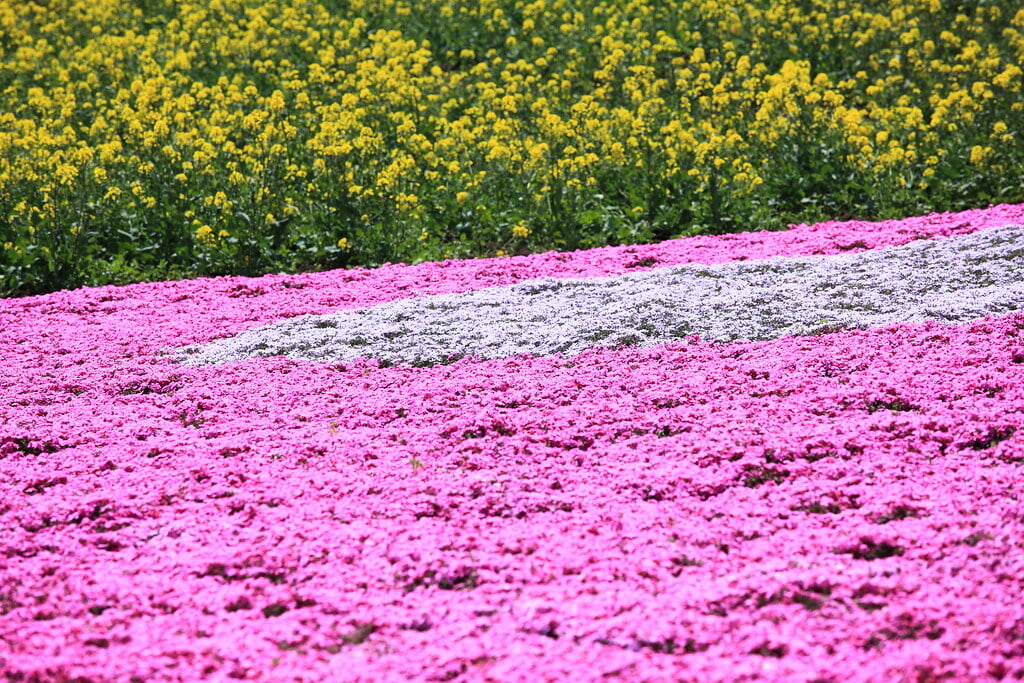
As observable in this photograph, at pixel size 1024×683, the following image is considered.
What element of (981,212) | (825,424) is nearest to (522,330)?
(825,424)

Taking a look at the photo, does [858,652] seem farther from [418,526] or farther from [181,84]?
[181,84]

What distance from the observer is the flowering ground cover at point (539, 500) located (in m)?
4.75

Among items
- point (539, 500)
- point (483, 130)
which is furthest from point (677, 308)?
point (483, 130)

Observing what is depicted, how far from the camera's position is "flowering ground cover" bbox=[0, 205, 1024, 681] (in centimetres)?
475

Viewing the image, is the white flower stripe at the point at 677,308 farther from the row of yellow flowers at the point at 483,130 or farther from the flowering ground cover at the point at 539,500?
the row of yellow flowers at the point at 483,130

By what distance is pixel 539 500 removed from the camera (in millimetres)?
6586

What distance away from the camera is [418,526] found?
6.27 meters

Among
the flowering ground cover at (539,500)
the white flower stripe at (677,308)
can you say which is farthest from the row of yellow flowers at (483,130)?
the flowering ground cover at (539,500)

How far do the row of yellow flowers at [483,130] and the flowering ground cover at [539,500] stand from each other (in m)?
3.71

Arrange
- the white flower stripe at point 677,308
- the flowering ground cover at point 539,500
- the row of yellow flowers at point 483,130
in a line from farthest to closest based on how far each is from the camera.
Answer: the row of yellow flowers at point 483,130 → the white flower stripe at point 677,308 → the flowering ground cover at point 539,500

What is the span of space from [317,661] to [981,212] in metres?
12.4

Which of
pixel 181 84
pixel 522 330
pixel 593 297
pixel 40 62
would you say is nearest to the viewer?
pixel 522 330

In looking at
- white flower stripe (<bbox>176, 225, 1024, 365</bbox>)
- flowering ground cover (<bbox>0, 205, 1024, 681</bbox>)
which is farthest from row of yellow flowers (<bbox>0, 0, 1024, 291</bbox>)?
flowering ground cover (<bbox>0, 205, 1024, 681</bbox>)

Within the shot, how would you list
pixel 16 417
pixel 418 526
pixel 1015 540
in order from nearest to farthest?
pixel 1015 540, pixel 418 526, pixel 16 417
